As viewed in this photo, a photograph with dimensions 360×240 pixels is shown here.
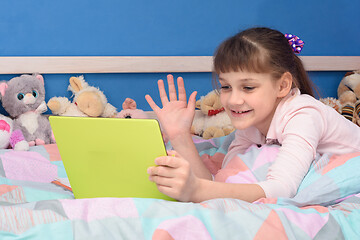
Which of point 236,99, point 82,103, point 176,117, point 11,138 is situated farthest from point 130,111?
point 236,99

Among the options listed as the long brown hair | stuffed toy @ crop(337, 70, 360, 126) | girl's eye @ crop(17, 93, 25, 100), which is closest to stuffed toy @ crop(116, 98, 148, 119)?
girl's eye @ crop(17, 93, 25, 100)

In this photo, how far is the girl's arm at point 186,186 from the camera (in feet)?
2.33

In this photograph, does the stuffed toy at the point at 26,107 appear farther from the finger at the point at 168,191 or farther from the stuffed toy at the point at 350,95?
the stuffed toy at the point at 350,95

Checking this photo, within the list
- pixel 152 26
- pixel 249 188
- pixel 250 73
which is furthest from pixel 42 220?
pixel 152 26

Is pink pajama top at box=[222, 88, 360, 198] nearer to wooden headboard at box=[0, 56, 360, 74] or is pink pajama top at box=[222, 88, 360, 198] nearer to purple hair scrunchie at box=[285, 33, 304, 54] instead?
purple hair scrunchie at box=[285, 33, 304, 54]

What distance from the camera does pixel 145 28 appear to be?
2.11 metres

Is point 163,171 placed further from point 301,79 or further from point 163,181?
point 301,79

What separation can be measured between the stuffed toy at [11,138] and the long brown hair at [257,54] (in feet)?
2.89

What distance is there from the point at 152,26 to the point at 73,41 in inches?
→ 16.3

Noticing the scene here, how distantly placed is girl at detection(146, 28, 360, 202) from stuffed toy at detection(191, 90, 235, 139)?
749 millimetres

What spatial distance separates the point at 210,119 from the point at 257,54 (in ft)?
3.30

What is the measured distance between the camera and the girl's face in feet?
3.37

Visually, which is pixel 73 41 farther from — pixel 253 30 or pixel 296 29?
pixel 296 29

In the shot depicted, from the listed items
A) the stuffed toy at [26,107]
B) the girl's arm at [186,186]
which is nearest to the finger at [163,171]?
the girl's arm at [186,186]
